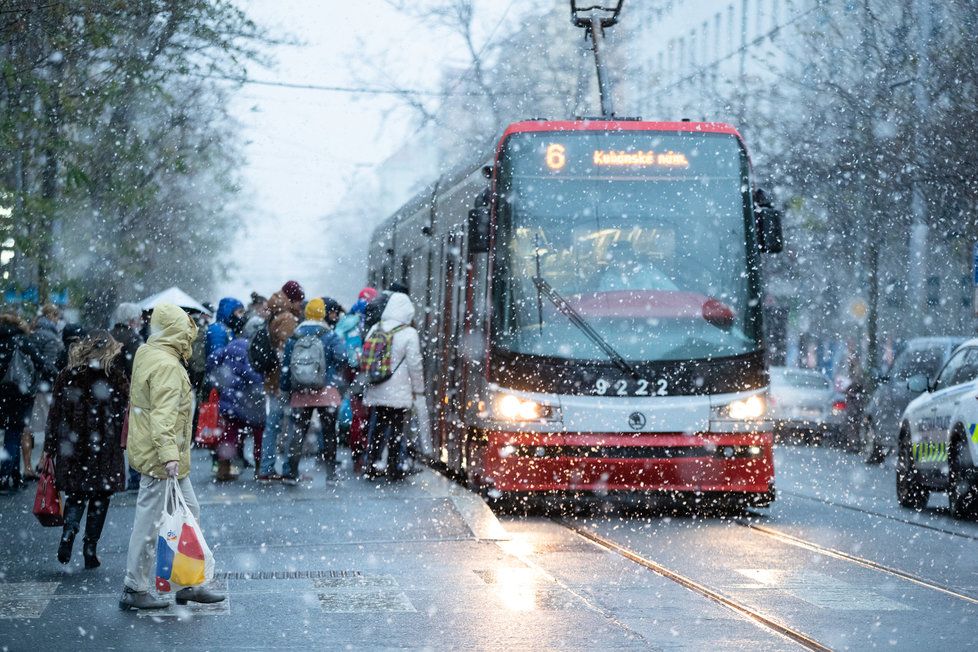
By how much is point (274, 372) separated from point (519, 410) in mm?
3842

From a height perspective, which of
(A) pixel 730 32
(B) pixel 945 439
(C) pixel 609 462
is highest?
(A) pixel 730 32

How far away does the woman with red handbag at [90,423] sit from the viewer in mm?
10305

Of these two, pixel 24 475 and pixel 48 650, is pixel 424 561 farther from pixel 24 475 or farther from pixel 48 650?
pixel 24 475

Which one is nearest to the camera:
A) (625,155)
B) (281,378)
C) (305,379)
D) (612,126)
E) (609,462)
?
(609,462)

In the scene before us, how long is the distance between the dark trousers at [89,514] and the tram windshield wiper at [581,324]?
4.64m

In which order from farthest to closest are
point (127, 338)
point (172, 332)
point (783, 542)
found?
point (127, 338) < point (783, 542) < point (172, 332)

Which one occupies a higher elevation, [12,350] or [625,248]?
[625,248]

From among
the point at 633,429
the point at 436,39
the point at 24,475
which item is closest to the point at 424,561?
the point at 633,429

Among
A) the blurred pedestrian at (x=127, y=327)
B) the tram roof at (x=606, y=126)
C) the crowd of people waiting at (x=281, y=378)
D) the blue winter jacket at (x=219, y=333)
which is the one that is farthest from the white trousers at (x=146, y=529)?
the blue winter jacket at (x=219, y=333)

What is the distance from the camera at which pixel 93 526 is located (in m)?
10.7

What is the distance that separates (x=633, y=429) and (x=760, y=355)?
1.19 metres

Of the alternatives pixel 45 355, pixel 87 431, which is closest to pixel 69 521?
pixel 87 431

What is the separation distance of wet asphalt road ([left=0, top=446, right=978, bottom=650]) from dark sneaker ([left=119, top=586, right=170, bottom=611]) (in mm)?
90

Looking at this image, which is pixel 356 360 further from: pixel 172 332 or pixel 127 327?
pixel 172 332
